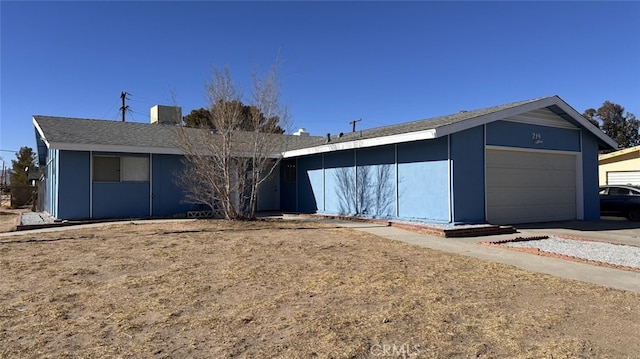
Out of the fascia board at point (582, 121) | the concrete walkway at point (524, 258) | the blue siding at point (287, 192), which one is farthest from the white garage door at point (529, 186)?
the blue siding at point (287, 192)

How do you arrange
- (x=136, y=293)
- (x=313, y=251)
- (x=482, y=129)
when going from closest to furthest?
(x=136, y=293) < (x=313, y=251) < (x=482, y=129)

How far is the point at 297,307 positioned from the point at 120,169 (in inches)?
506

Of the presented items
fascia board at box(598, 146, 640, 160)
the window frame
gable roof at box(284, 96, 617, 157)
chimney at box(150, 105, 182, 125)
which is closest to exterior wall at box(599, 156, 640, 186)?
fascia board at box(598, 146, 640, 160)

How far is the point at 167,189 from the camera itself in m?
16.8

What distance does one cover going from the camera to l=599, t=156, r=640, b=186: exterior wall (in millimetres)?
24000

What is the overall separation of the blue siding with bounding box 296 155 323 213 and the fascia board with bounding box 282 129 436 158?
82 cm

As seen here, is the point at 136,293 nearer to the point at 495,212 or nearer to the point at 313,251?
the point at 313,251

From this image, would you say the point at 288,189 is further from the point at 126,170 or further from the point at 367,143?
the point at 126,170

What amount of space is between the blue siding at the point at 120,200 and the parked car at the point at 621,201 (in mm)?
17046

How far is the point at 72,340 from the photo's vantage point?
408 centimetres

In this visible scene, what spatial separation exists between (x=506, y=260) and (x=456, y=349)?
4829 millimetres

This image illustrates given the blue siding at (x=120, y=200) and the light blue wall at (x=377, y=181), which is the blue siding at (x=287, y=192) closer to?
the light blue wall at (x=377, y=181)

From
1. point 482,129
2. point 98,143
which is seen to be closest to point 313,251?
point 482,129

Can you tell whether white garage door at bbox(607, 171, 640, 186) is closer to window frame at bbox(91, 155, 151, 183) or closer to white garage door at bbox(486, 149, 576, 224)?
white garage door at bbox(486, 149, 576, 224)
